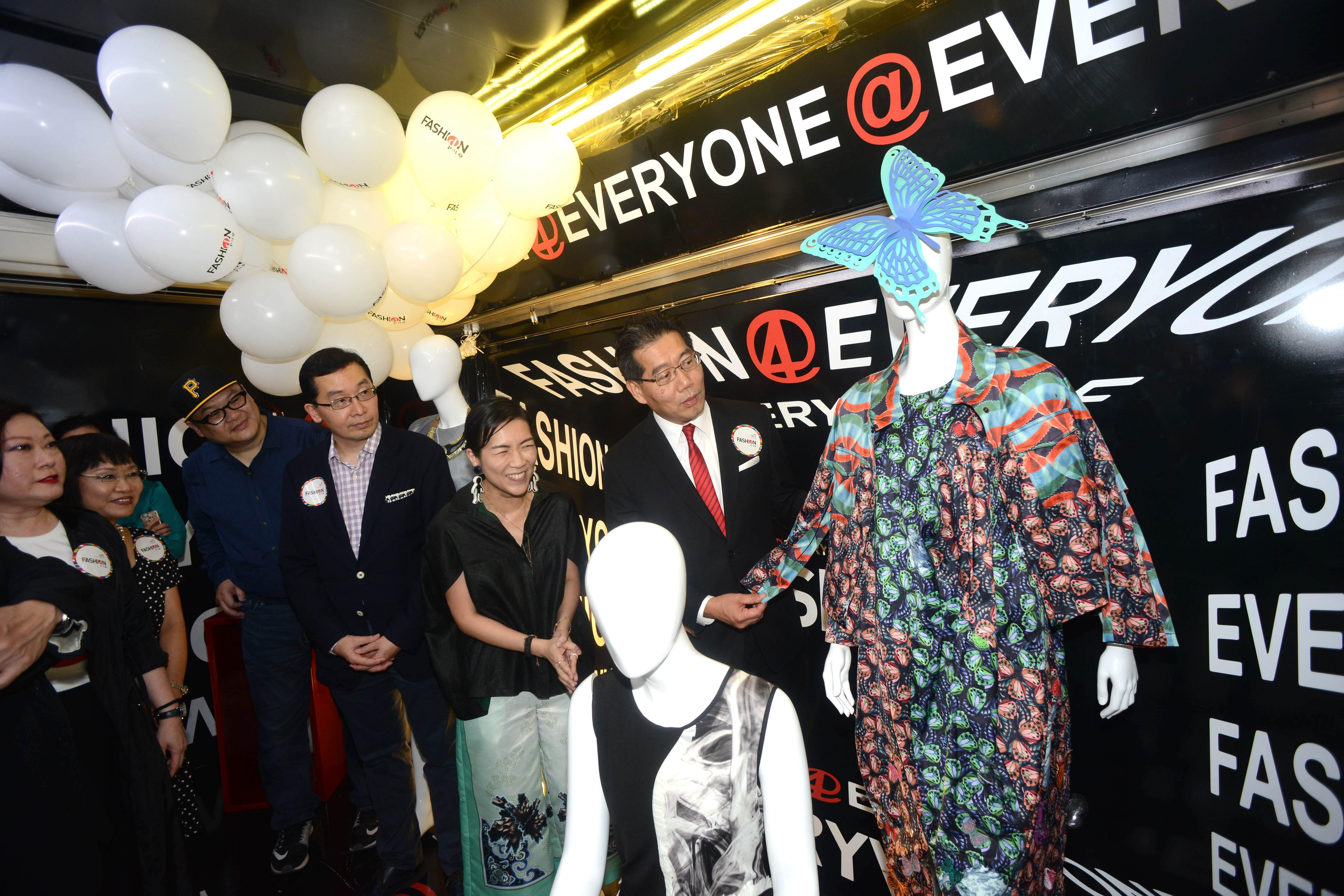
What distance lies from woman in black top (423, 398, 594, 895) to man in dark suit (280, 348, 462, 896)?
0.39 meters

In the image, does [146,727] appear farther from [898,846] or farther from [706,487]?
[898,846]

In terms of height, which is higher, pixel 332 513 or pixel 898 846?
pixel 332 513

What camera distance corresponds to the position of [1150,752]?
171cm

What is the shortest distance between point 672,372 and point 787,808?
1.28 metres

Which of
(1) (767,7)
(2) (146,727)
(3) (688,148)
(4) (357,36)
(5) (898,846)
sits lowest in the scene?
(5) (898,846)

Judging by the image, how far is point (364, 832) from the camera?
304 cm

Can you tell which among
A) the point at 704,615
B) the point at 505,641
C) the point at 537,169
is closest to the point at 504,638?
the point at 505,641

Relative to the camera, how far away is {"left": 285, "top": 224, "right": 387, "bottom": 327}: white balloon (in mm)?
2439

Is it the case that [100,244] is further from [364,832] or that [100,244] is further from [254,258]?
[364,832]

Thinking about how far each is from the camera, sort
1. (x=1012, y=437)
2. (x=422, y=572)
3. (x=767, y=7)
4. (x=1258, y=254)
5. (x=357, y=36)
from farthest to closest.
→ (x=357, y=36) < (x=422, y=572) < (x=767, y=7) < (x=1258, y=254) < (x=1012, y=437)

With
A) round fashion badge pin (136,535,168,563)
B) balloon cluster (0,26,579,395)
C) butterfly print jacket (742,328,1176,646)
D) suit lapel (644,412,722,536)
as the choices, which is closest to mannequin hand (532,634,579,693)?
suit lapel (644,412,722,536)

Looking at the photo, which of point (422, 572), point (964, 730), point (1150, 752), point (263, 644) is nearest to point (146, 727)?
point (263, 644)

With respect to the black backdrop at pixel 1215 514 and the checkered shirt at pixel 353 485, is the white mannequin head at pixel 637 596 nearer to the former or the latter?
the black backdrop at pixel 1215 514

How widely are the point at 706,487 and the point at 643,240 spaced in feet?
4.13
